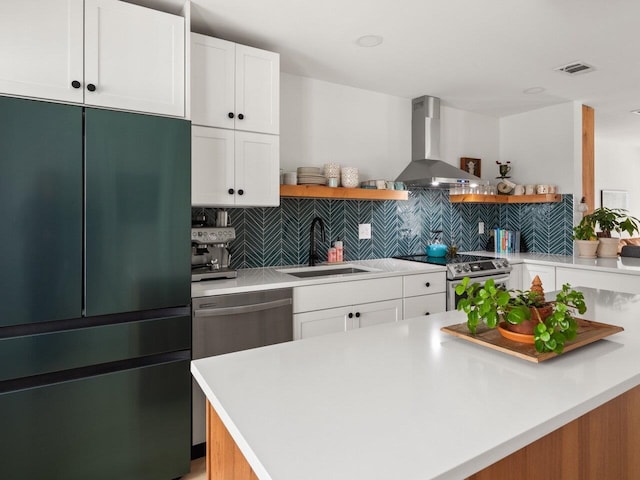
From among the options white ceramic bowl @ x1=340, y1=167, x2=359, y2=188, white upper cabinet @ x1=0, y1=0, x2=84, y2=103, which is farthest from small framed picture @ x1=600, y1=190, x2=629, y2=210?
white upper cabinet @ x1=0, y1=0, x2=84, y2=103

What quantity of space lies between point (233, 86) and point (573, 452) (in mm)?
2398

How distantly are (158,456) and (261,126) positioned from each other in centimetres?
196

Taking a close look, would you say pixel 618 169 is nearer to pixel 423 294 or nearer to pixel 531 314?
pixel 423 294

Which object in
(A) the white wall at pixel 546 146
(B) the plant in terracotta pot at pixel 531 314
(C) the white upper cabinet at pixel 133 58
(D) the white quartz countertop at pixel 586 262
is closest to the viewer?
(B) the plant in terracotta pot at pixel 531 314

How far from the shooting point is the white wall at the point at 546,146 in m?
3.98

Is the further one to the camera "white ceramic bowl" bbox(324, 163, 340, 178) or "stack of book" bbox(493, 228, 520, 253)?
"stack of book" bbox(493, 228, 520, 253)

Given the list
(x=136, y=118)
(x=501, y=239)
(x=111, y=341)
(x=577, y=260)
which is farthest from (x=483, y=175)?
(x=111, y=341)

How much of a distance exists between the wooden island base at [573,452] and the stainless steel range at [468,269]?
1942 mm

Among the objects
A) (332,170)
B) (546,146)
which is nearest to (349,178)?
(332,170)

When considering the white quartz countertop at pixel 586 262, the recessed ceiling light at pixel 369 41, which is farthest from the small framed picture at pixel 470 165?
the recessed ceiling light at pixel 369 41

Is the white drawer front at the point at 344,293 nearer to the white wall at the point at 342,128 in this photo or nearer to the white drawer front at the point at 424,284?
the white drawer front at the point at 424,284

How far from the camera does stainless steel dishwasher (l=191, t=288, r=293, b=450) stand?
2.14 metres

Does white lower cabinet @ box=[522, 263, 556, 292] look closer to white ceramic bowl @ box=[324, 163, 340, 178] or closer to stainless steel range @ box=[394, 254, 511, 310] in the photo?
stainless steel range @ box=[394, 254, 511, 310]

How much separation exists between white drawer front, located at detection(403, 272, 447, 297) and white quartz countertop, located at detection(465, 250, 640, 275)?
956 millimetres
